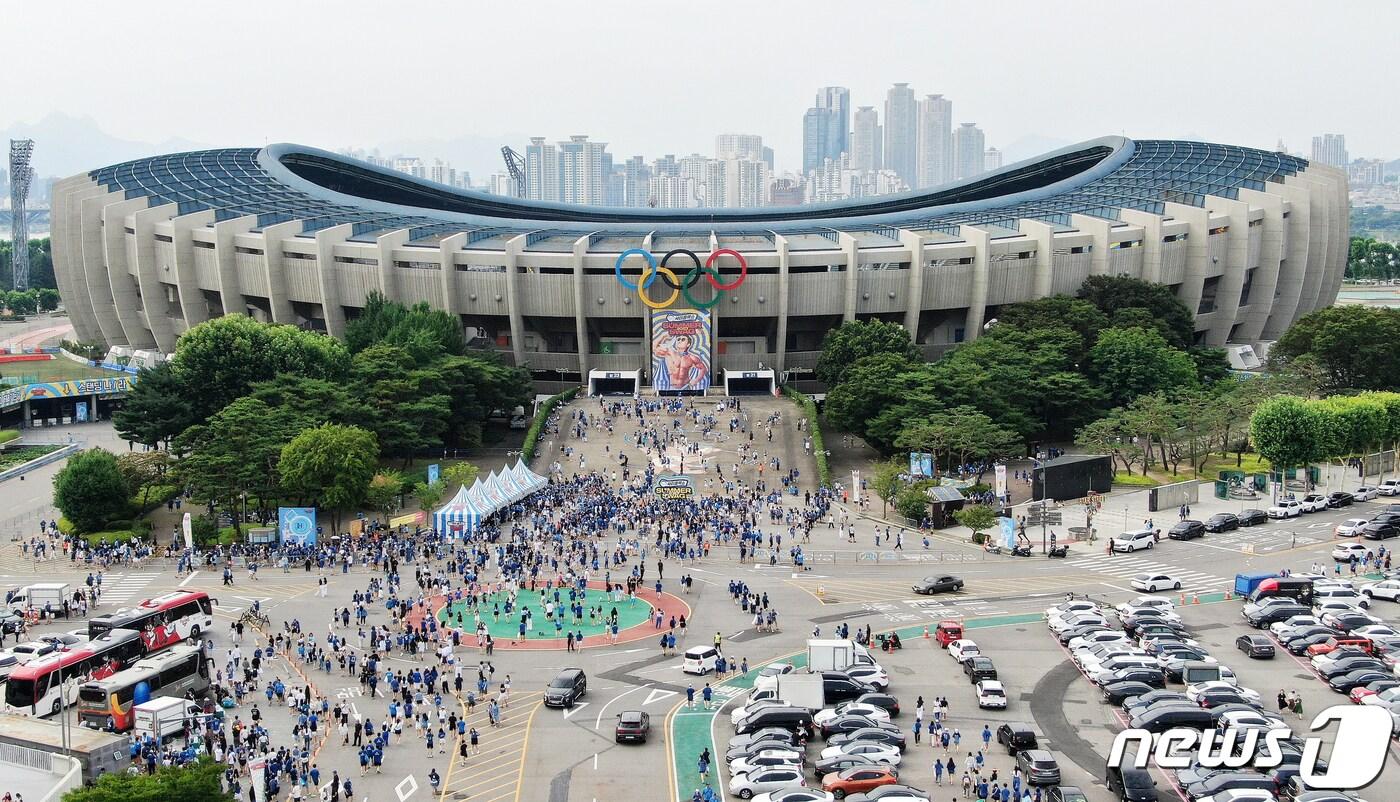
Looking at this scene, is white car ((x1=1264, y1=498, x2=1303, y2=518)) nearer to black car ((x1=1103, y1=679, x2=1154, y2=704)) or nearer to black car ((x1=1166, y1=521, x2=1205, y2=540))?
black car ((x1=1166, y1=521, x2=1205, y2=540))

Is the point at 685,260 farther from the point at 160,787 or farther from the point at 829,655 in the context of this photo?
the point at 160,787

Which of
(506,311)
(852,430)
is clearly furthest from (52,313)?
(852,430)

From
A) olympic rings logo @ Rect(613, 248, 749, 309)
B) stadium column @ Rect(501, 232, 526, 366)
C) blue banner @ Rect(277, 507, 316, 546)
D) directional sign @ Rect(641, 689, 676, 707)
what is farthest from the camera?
stadium column @ Rect(501, 232, 526, 366)

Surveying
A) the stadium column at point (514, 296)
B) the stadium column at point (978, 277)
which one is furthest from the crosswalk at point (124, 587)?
the stadium column at point (978, 277)

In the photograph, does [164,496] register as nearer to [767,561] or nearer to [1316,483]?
[767,561]

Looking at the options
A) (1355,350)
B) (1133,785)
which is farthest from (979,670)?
(1355,350)

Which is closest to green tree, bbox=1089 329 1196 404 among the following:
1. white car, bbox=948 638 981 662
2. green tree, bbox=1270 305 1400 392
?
green tree, bbox=1270 305 1400 392
